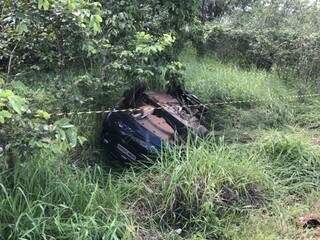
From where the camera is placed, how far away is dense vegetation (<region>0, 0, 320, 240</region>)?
316 centimetres

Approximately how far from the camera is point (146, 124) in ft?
14.6

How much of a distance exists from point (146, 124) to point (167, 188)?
0.84m

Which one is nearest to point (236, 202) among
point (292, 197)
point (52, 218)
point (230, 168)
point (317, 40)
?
point (230, 168)

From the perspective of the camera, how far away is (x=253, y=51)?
8227 mm

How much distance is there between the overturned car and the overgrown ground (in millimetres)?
142

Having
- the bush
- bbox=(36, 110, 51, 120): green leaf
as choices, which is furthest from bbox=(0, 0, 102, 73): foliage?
the bush

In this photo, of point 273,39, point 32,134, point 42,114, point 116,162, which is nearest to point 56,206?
point 32,134

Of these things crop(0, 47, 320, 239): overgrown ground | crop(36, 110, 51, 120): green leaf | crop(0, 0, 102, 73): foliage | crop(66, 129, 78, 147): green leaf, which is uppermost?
crop(0, 0, 102, 73): foliage

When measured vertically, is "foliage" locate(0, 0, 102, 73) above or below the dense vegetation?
above

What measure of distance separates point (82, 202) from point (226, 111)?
293 centimetres

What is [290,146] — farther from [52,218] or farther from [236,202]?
[52,218]

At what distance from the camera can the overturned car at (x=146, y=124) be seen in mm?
4305

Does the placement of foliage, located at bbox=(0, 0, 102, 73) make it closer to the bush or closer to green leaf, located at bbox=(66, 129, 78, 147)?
green leaf, located at bbox=(66, 129, 78, 147)

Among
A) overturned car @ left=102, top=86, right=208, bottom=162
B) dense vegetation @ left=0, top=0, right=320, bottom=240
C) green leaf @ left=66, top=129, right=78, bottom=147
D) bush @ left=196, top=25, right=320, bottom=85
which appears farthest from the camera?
bush @ left=196, top=25, right=320, bottom=85
